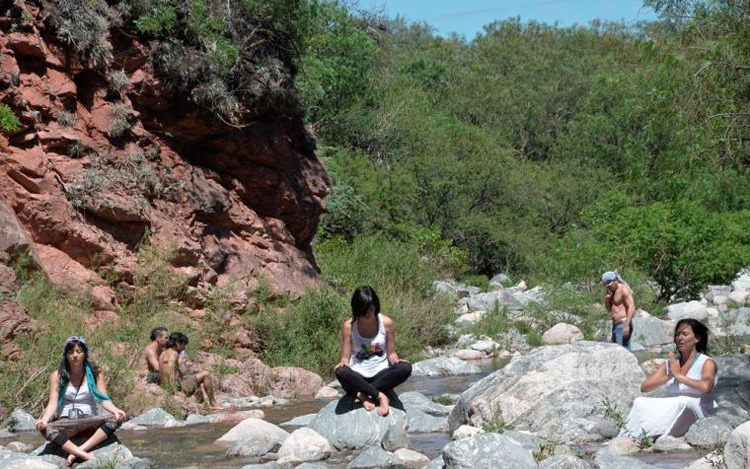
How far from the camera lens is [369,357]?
381 inches

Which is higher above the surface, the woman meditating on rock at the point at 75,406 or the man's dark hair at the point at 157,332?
the man's dark hair at the point at 157,332

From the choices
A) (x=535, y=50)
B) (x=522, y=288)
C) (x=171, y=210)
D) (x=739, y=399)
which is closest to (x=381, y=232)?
(x=522, y=288)

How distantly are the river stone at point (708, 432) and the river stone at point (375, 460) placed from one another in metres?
2.47

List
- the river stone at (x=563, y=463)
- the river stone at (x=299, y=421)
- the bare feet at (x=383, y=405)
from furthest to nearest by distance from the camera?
the river stone at (x=299, y=421) < the bare feet at (x=383, y=405) < the river stone at (x=563, y=463)

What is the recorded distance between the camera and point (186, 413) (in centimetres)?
1284

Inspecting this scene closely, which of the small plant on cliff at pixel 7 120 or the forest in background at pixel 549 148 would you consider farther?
the small plant on cliff at pixel 7 120

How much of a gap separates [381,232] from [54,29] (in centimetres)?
1601

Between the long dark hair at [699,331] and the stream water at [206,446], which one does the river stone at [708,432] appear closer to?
the stream water at [206,446]

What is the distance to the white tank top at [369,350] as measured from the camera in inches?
380

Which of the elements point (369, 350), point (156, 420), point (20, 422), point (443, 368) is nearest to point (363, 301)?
point (369, 350)

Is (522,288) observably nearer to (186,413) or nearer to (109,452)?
(186,413)

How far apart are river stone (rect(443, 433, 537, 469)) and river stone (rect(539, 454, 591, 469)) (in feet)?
0.48

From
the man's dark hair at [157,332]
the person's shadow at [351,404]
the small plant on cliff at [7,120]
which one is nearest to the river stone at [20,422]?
the man's dark hair at [157,332]

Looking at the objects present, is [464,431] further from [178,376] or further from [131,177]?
[131,177]
